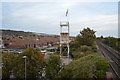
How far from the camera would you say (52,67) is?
648 centimetres

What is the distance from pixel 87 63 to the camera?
5.74 metres

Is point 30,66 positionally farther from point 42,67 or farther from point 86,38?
point 86,38

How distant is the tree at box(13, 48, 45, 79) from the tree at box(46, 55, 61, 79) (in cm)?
32

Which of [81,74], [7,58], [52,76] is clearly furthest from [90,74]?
[7,58]

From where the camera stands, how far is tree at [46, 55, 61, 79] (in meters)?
6.34

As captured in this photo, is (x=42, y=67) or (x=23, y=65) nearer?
(x=23, y=65)

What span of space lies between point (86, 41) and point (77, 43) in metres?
0.98

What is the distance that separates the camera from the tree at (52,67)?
20.8ft

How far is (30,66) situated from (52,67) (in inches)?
34.3

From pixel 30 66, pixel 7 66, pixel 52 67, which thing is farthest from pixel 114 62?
pixel 7 66

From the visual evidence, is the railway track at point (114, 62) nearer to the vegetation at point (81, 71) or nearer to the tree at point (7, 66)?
the vegetation at point (81, 71)

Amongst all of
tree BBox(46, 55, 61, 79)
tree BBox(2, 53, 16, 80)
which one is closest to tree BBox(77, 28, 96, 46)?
tree BBox(46, 55, 61, 79)

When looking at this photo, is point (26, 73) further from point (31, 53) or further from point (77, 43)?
point (77, 43)

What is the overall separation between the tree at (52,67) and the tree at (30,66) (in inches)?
12.7
